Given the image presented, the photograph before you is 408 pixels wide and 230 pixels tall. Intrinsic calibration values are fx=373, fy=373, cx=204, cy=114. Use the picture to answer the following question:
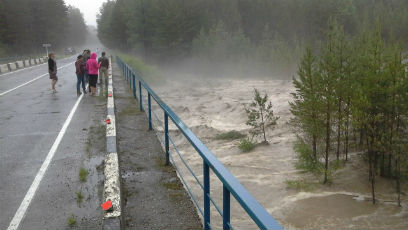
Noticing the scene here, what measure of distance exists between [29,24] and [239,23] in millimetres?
45094

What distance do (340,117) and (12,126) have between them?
27.5 feet

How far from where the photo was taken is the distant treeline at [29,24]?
6103 cm

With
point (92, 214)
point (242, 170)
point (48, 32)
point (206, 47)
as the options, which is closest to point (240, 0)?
point (206, 47)

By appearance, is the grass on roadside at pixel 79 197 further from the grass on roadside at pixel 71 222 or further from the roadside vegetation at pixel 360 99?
the roadside vegetation at pixel 360 99

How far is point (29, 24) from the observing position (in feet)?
252

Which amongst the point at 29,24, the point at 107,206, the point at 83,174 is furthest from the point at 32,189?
the point at 29,24

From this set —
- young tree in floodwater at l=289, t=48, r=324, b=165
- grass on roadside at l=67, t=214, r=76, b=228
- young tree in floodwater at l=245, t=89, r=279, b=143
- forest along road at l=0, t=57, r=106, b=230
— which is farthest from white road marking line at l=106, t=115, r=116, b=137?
young tree in floodwater at l=245, t=89, r=279, b=143

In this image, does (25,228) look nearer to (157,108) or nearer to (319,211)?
(319,211)

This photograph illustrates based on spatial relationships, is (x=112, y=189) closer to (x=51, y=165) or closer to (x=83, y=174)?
(x=83, y=174)

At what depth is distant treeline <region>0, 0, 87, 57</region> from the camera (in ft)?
200

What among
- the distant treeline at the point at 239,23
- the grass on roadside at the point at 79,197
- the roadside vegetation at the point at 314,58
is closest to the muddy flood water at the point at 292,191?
the roadside vegetation at the point at 314,58

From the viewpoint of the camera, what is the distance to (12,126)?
9992 millimetres

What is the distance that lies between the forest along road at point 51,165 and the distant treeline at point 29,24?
49.3 metres

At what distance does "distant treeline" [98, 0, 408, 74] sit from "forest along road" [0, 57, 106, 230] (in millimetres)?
35145
